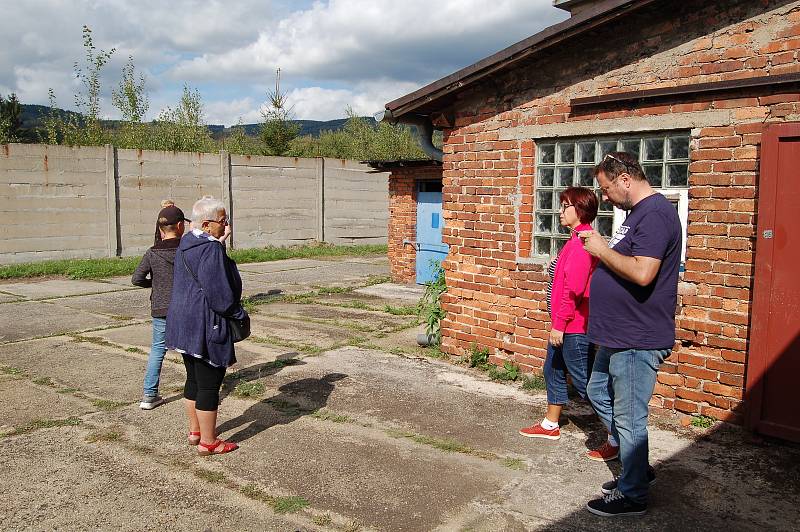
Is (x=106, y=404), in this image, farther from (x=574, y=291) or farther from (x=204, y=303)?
(x=574, y=291)

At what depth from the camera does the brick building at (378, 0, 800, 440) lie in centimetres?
461

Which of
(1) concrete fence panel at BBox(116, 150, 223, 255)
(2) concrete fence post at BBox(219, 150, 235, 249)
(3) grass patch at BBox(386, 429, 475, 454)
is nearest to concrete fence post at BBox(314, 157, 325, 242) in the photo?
(2) concrete fence post at BBox(219, 150, 235, 249)

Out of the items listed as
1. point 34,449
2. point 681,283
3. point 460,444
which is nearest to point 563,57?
point 681,283

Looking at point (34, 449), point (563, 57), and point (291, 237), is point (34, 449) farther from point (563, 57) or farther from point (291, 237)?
point (291, 237)

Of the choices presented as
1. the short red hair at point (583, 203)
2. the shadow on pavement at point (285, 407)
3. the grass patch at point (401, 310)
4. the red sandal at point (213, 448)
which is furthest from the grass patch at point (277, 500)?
the grass patch at point (401, 310)

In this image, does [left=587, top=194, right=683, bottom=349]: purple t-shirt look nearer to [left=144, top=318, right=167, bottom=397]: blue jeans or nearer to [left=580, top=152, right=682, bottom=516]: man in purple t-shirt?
[left=580, top=152, right=682, bottom=516]: man in purple t-shirt

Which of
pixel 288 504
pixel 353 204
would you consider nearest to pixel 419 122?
pixel 288 504

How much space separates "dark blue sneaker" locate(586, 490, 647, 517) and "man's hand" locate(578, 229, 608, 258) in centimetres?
139

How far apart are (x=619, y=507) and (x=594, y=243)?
1.50 meters

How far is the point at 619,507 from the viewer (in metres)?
3.59

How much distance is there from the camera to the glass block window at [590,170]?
5266 mm

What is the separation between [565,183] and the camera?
19.8ft

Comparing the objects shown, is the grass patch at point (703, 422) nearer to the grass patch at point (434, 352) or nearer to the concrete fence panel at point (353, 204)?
the grass patch at point (434, 352)

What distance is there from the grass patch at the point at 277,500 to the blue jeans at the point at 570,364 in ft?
6.57
